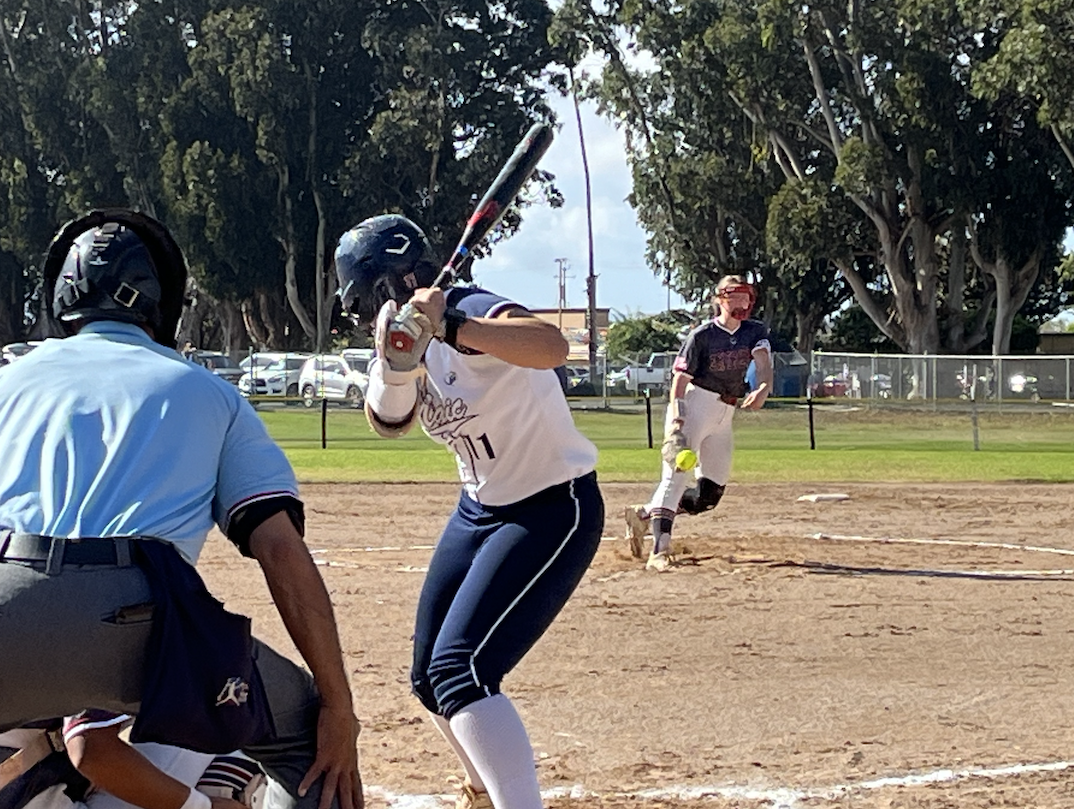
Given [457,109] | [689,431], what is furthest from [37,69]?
[689,431]

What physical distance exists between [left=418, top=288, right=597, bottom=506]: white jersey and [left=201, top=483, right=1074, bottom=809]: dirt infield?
1.14 m

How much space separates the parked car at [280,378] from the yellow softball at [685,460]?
38.9 meters

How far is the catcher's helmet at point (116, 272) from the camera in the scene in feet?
10.7

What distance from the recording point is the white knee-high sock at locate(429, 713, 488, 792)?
4.68 m

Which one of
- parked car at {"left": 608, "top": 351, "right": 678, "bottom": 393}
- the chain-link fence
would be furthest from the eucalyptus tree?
the chain-link fence

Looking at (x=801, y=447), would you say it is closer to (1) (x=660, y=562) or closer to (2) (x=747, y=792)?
(1) (x=660, y=562)

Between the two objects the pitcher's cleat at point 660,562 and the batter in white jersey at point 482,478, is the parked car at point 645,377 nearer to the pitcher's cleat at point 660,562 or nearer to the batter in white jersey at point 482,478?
the pitcher's cleat at point 660,562

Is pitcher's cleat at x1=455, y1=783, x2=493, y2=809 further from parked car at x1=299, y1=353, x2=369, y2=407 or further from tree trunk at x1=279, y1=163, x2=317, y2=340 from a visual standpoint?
tree trunk at x1=279, y1=163, x2=317, y2=340

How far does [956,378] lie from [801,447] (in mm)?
13806

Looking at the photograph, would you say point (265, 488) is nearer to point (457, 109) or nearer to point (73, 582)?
point (73, 582)

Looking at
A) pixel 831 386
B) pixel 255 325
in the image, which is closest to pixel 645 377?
pixel 831 386

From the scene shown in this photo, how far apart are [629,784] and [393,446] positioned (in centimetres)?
2281

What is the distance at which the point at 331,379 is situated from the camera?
4603 cm

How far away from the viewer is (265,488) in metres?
3.14
